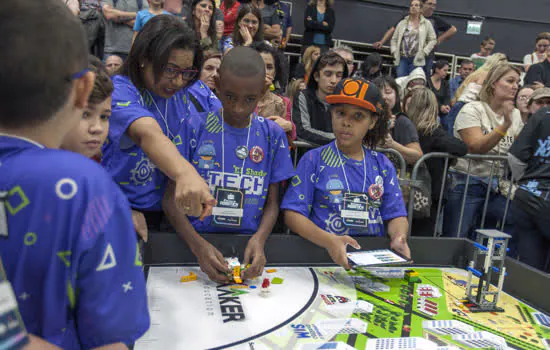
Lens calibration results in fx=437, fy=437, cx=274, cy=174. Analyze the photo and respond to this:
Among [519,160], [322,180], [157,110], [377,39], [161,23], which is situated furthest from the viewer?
[377,39]

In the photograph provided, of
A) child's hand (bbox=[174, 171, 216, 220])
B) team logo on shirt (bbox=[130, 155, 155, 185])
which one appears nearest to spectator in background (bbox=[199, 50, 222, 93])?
team logo on shirt (bbox=[130, 155, 155, 185])

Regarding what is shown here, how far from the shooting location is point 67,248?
0.64m

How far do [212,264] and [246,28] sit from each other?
2.99 meters

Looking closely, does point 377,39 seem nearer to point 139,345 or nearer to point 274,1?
point 274,1

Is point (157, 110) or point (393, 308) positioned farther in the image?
point (157, 110)

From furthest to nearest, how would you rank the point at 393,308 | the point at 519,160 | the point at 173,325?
the point at 519,160, the point at 393,308, the point at 173,325

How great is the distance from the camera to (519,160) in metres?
2.65

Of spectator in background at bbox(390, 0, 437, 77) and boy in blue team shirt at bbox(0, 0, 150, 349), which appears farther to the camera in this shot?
spectator in background at bbox(390, 0, 437, 77)

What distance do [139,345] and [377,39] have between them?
34.9 feet

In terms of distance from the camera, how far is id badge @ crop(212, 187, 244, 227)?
1814 mm

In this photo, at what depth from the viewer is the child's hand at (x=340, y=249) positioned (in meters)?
1.74

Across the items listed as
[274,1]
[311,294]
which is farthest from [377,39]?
[311,294]

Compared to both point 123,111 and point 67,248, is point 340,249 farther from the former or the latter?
point 67,248

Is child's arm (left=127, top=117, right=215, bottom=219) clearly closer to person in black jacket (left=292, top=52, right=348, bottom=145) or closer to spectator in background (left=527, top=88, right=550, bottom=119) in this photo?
person in black jacket (left=292, top=52, right=348, bottom=145)
